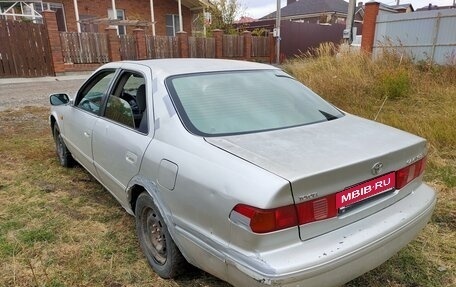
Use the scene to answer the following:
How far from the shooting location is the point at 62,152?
462 cm

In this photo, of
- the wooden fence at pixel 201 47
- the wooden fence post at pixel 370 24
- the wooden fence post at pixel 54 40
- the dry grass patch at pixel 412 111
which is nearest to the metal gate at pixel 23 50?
the wooden fence post at pixel 54 40

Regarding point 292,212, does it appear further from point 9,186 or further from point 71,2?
point 71,2

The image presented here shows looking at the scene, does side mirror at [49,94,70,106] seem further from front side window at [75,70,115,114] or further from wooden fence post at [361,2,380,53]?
wooden fence post at [361,2,380,53]

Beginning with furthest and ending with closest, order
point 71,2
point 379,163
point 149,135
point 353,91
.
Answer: point 71,2 → point 353,91 → point 149,135 → point 379,163

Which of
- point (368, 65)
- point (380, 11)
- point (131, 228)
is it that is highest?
point (380, 11)

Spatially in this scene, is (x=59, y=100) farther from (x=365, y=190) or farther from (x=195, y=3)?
(x=195, y=3)

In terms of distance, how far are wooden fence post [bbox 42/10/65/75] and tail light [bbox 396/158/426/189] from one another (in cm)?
1466

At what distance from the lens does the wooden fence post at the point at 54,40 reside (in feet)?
44.7

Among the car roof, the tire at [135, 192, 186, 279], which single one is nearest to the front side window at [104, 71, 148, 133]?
the car roof

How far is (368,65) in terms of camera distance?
9.25 meters

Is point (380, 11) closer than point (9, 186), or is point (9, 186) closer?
point (9, 186)

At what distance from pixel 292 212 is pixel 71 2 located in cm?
2078

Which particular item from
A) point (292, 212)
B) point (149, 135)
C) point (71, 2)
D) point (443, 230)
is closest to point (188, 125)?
point (149, 135)

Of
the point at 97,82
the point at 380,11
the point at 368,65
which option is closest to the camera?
the point at 97,82
